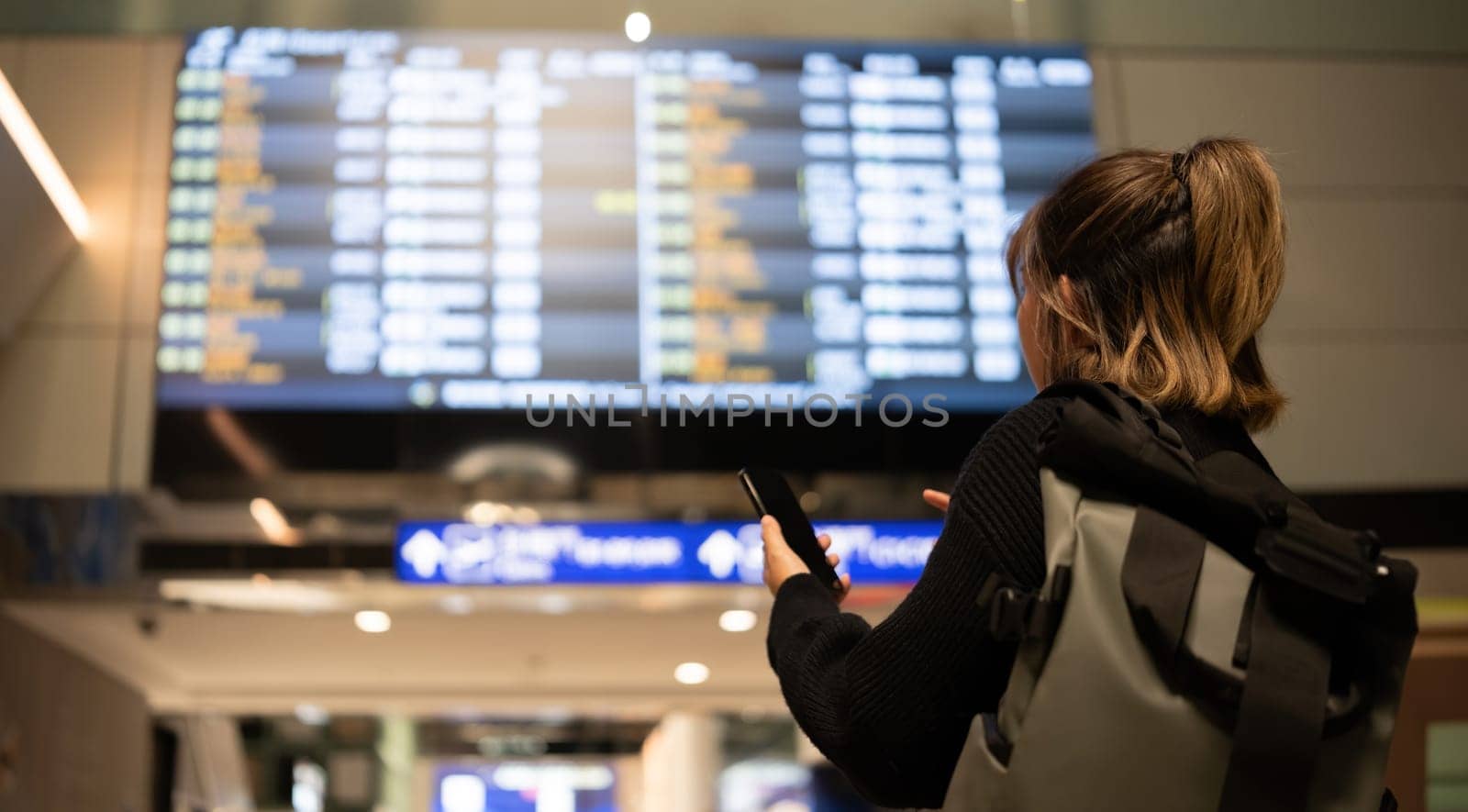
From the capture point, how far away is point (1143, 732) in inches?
32.2

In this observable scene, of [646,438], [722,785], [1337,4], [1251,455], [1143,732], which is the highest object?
[1337,4]

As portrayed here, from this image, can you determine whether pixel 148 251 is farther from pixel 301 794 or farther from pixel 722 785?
pixel 722 785

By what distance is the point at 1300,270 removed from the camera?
3291mm

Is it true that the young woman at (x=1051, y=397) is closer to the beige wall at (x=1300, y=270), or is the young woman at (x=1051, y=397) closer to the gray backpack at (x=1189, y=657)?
the gray backpack at (x=1189, y=657)

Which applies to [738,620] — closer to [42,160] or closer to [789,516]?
[42,160]

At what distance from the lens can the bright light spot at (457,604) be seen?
→ 3189 millimetres

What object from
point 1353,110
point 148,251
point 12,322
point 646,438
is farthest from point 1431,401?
point 12,322

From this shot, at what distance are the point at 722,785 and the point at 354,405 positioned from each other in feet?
4.61

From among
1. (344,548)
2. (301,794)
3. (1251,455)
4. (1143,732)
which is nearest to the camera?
(1143,732)

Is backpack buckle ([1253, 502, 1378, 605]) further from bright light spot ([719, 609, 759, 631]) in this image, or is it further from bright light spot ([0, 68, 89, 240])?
bright light spot ([0, 68, 89, 240])

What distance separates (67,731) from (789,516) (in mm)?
3060

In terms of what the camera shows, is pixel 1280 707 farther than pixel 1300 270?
No

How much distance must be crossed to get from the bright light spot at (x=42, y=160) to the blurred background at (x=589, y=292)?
0.04 feet

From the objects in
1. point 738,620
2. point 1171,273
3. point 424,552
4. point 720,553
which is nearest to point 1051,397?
point 1171,273
